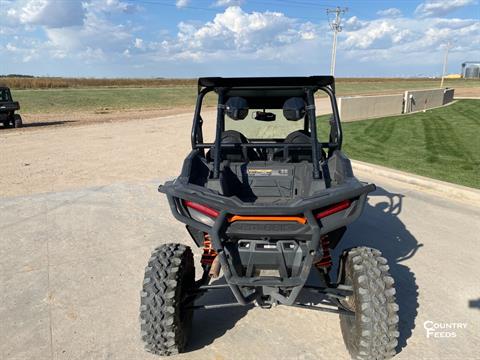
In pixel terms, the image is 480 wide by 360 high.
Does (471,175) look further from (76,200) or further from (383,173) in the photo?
(76,200)

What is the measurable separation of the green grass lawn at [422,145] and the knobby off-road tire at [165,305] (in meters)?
6.18

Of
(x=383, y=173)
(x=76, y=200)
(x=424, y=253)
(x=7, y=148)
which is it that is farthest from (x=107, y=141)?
(x=424, y=253)

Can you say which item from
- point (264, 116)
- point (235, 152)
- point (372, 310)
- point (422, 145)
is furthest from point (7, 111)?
point (372, 310)

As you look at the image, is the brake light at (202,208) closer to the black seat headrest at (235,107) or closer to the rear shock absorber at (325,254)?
the rear shock absorber at (325,254)

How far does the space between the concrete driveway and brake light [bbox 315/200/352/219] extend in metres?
1.13

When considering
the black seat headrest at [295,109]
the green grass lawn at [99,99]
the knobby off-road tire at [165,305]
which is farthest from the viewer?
the green grass lawn at [99,99]

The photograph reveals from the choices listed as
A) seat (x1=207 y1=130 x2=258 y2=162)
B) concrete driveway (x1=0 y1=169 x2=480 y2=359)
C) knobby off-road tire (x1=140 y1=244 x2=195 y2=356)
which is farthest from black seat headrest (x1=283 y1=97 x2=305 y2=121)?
concrete driveway (x1=0 y1=169 x2=480 y2=359)

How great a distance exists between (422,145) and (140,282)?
9.87m

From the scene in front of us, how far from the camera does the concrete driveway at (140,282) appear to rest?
10.2 ft

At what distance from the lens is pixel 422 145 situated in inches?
456

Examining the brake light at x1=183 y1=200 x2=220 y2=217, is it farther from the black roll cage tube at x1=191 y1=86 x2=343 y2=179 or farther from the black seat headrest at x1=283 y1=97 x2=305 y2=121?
the black seat headrest at x1=283 y1=97 x2=305 y2=121

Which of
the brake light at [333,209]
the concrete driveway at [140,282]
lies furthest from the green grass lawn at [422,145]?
the brake light at [333,209]

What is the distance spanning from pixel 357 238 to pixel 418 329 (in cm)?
190

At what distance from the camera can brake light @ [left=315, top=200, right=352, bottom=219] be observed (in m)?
2.59
